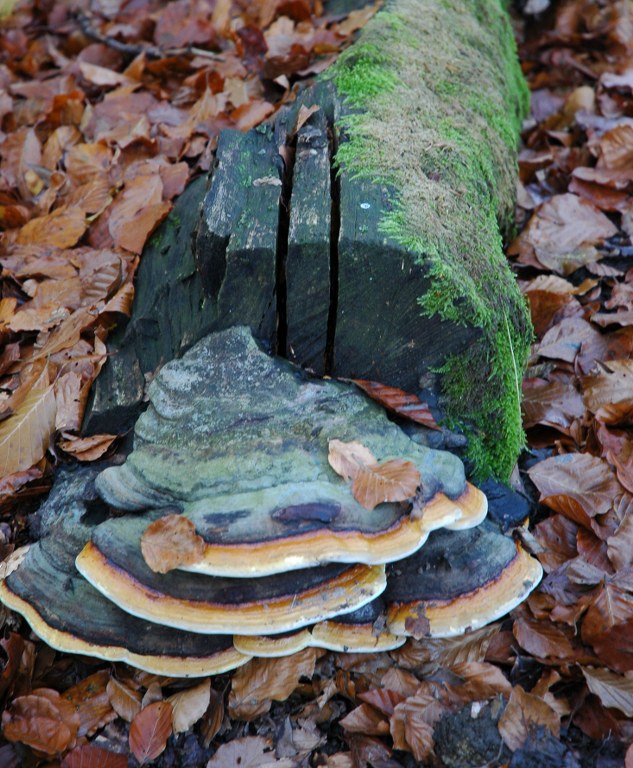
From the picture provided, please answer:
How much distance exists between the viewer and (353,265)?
2.61 metres

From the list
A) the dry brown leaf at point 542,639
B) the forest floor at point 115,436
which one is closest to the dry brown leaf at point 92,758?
the forest floor at point 115,436

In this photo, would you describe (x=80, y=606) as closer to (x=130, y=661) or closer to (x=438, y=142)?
(x=130, y=661)

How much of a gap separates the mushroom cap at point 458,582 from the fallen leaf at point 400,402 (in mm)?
491

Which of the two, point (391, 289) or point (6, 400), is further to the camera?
point (6, 400)

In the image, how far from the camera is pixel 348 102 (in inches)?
134

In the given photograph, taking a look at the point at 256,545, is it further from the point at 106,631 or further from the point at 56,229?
the point at 56,229

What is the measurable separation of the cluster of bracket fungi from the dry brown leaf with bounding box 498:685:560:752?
0.34 m

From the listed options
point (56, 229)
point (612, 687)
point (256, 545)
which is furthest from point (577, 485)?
point (56, 229)

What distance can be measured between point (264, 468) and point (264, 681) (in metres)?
0.88

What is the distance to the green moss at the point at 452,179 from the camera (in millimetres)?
2744

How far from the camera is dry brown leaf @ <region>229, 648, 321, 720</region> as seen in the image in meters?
2.53

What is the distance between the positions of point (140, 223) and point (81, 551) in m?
1.98

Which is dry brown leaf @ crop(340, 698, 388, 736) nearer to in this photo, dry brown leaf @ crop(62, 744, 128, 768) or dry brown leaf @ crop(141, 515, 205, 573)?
dry brown leaf @ crop(62, 744, 128, 768)

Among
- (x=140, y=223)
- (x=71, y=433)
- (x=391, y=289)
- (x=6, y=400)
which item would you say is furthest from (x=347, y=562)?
(x=140, y=223)
